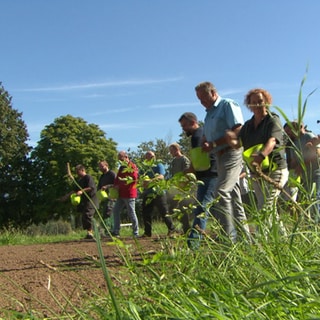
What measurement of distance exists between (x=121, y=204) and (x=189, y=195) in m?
7.97

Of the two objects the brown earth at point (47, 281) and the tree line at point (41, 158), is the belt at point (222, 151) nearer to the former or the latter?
the brown earth at point (47, 281)

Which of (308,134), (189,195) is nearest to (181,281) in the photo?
(189,195)

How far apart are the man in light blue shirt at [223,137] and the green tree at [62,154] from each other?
39753 millimetres

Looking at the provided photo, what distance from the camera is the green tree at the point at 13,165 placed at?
1911 inches

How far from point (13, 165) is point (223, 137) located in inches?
1852

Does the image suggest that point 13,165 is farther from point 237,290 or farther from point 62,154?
point 237,290

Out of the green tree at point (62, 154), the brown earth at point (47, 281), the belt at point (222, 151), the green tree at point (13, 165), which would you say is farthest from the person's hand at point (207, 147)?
the green tree at point (13, 165)

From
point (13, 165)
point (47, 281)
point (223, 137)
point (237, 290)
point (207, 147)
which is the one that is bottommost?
point (47, 281)

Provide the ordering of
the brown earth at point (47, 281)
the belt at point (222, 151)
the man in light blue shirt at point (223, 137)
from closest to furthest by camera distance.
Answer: the brown earth at point (47, 281), the man in light blue shirt at point (223, 137), the belt at point (222, 151)

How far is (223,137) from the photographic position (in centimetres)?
516

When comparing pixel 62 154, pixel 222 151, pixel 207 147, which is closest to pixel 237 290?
pixel 207 147

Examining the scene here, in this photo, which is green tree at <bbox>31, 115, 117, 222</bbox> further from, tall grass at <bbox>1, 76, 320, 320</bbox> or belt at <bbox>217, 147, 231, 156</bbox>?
tall grass at <bbox>1, 76, 320, 320</bbox>

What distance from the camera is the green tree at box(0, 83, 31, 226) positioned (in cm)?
4853

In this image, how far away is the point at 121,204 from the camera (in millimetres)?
10594
